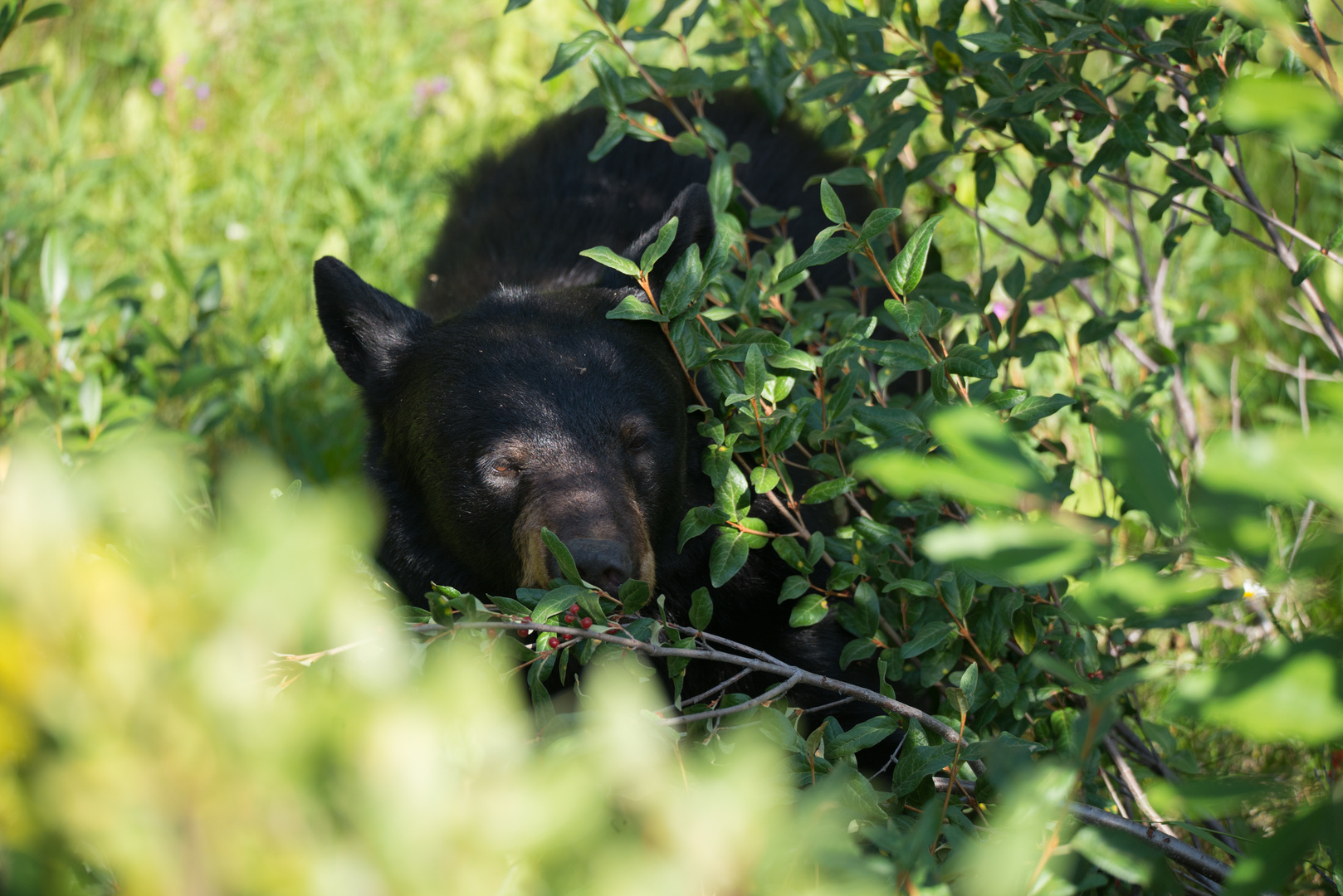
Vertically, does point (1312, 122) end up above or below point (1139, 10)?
above

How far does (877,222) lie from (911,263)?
0.09 m

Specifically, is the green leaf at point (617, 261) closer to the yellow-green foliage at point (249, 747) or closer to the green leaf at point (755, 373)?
the green leaf at point (755, 373)

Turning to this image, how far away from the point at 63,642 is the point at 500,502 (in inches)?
66.4

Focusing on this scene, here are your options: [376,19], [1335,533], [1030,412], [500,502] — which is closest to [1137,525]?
[1030,412]

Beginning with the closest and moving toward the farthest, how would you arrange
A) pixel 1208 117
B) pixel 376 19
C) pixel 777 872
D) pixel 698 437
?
pixel 777 872, pixel 1208 117, pixel 698 437, pixel 376 19

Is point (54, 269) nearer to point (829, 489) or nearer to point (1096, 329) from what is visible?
point (829, 489)

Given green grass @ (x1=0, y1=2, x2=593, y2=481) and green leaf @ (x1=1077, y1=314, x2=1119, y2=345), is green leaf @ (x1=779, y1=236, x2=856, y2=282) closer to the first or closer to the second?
green leaf @ (x1=1077, y1=314, x2=1119, y2=345)

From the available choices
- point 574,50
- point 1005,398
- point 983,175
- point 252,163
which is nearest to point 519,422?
point 574,50

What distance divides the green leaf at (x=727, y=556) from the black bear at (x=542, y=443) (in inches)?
7.3

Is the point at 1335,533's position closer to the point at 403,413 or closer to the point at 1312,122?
the point at 1312,122

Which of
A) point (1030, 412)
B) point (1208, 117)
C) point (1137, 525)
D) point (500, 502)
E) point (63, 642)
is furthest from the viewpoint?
point (1137, 525)

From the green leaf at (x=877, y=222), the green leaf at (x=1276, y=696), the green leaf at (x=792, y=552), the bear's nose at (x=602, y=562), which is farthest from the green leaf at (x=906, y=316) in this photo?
the green leaf at (x=1276, y=696)

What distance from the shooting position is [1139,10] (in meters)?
1.84

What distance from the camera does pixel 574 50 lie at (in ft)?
7.47
